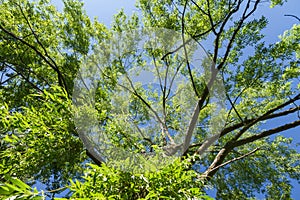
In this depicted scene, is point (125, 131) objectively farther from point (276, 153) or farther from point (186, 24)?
point (276, 153)

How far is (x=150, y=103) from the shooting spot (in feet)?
13.0

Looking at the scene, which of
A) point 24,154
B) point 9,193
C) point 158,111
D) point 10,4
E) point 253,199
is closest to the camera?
point 9,193

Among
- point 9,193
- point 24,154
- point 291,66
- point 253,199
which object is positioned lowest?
point 9,193

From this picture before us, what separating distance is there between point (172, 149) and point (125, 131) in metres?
0.48

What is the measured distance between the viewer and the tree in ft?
6.47

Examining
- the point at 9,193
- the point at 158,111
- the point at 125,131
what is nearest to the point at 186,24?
the point at 158,111

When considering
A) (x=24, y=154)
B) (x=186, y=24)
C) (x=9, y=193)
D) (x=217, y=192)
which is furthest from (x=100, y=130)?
(x=217, y=192)

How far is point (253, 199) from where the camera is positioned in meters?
6.31

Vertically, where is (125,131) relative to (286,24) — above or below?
below

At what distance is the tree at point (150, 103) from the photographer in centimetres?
197

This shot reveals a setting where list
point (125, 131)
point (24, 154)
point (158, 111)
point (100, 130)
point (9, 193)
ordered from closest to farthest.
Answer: point (9, 193) < point (24, 154) < point (100, 130) < point (125, 131) < point (158, 111)

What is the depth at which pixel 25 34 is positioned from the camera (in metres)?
6.11

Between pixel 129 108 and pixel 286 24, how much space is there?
3.96 m

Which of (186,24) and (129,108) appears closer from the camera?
(129,108)
